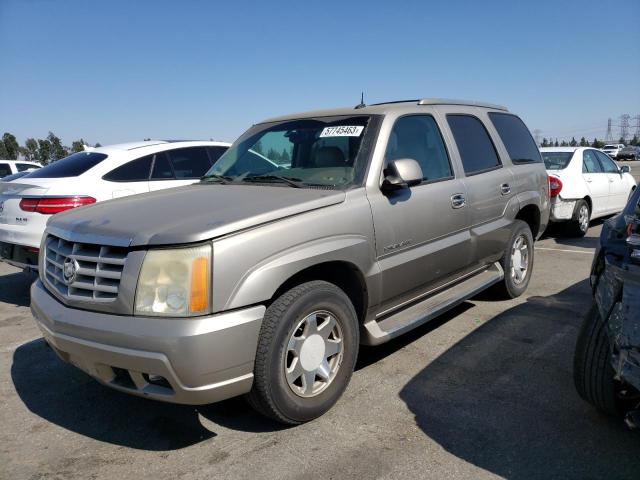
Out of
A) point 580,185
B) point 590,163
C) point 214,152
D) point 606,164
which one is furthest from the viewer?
point 606,164

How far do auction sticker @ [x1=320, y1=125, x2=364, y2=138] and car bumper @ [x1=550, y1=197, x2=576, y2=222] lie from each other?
18.8 ft

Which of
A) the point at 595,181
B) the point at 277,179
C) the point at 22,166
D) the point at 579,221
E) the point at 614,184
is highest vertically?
the point at 277,179

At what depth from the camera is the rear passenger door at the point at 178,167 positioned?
6227mm

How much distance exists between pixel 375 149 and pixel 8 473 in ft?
9.30

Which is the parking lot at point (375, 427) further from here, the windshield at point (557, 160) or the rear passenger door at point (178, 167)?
the windshield at point (557, 160)

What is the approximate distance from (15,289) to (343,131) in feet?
16.2

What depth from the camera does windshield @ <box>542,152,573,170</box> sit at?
8664 millimetres

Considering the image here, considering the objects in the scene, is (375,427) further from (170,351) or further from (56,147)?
(56,147)

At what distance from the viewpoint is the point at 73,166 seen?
589 centimetres

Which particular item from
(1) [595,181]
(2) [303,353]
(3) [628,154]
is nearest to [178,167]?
(2) [303,353]

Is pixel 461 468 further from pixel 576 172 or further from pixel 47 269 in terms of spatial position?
pixel 576 172

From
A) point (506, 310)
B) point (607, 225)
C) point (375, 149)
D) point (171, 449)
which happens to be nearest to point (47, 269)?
point (171, 449)

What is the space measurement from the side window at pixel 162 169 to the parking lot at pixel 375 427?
2665 mm

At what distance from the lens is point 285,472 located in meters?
2.54
